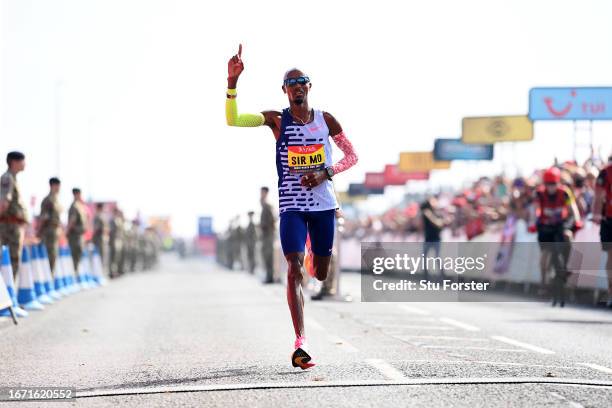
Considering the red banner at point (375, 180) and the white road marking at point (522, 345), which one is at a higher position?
the red banner at point (375, 180)

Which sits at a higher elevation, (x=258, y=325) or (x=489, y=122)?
(x=489, y=122)

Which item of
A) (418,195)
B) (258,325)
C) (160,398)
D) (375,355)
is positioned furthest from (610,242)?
(418,195)

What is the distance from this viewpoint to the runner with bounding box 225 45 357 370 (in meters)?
8.45

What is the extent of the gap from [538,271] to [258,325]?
9030 mm

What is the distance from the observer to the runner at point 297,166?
8.45 m

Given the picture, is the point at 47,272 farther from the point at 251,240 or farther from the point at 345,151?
the point at 251,240

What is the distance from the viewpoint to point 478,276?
2583 centimetres

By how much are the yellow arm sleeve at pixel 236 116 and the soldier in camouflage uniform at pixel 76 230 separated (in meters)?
16.8

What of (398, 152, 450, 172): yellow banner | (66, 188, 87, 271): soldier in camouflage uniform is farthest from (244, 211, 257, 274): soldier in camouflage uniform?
(398, 152, 450, 172): yellow banner

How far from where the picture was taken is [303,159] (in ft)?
27.9

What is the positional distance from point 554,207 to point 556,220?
194mm

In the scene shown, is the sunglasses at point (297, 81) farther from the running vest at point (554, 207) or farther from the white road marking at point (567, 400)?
the running vest at point (554, 207)

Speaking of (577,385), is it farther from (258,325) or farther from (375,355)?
(258,325)

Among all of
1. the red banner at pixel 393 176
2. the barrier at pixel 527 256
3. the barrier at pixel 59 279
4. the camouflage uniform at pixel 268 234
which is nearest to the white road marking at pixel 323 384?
the barrier at pixel 527 256
